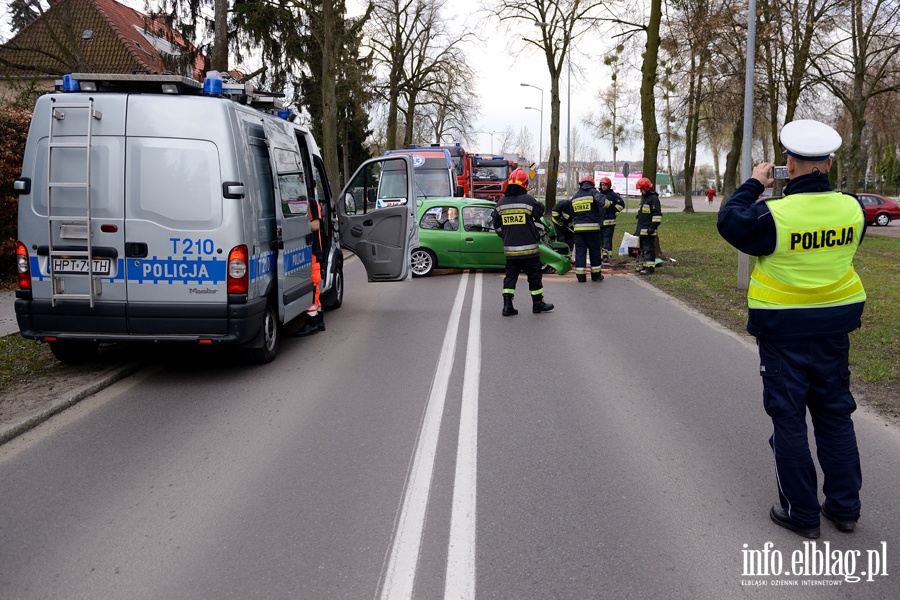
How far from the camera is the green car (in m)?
15.3

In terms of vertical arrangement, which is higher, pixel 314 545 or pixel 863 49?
pixel 863 49

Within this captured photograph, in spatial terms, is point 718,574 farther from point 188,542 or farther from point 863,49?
point 863,49

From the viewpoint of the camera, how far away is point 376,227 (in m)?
10.9

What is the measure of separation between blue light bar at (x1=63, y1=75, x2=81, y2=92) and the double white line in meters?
3.94

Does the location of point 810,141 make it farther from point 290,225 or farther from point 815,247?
point 290,225

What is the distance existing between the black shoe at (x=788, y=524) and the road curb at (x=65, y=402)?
4.80m

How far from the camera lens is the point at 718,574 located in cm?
344

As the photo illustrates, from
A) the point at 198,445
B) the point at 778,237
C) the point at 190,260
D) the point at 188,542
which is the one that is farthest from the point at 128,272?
the point at 778,237

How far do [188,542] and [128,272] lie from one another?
3.51 metres

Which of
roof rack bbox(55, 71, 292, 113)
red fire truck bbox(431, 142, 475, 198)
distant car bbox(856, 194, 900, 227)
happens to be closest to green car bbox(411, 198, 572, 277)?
roof rack bbox(55, 71, 292, 113)

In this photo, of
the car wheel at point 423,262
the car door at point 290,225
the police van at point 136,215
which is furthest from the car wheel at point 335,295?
the police van at point 136,215

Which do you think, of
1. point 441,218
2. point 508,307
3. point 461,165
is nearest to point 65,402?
point 508,307

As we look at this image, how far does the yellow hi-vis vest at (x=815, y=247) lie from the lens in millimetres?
3797
